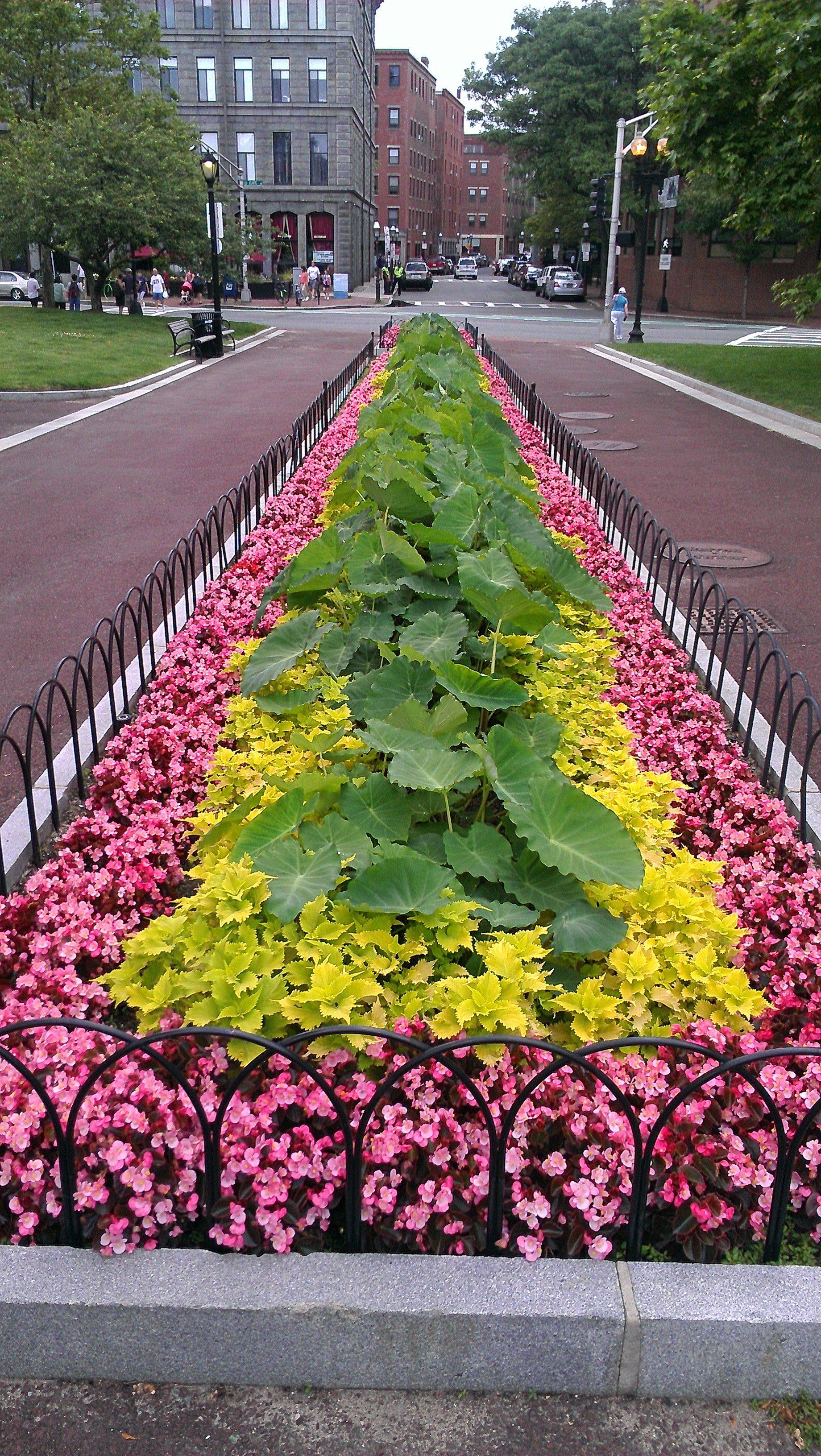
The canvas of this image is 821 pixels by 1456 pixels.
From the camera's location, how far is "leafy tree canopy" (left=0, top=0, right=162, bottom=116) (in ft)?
119

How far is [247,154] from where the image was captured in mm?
63500

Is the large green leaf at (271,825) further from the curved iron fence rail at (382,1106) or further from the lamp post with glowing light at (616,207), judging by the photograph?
the lamp post with glowing light at (616,207)

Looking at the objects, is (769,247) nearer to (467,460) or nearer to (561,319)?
(561,319)

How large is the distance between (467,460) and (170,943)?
15.7ft

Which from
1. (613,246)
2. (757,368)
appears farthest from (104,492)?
(613,246)

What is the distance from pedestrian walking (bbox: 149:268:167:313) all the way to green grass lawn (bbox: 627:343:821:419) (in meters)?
27.5

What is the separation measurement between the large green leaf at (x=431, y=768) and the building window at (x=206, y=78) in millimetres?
69545

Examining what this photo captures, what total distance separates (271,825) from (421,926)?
0.56 meters

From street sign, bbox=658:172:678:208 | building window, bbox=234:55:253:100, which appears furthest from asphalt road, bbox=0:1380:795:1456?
building window, bbox=234:55:253:100

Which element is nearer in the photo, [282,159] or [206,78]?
[206,78]

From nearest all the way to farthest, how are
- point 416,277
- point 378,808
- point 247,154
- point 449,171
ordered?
point 378,808 → point 247,154 → point 416,277 → point 449,171

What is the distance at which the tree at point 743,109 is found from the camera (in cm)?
1592

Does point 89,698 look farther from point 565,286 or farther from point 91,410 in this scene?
point 565,286

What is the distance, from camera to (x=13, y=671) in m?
6.56
